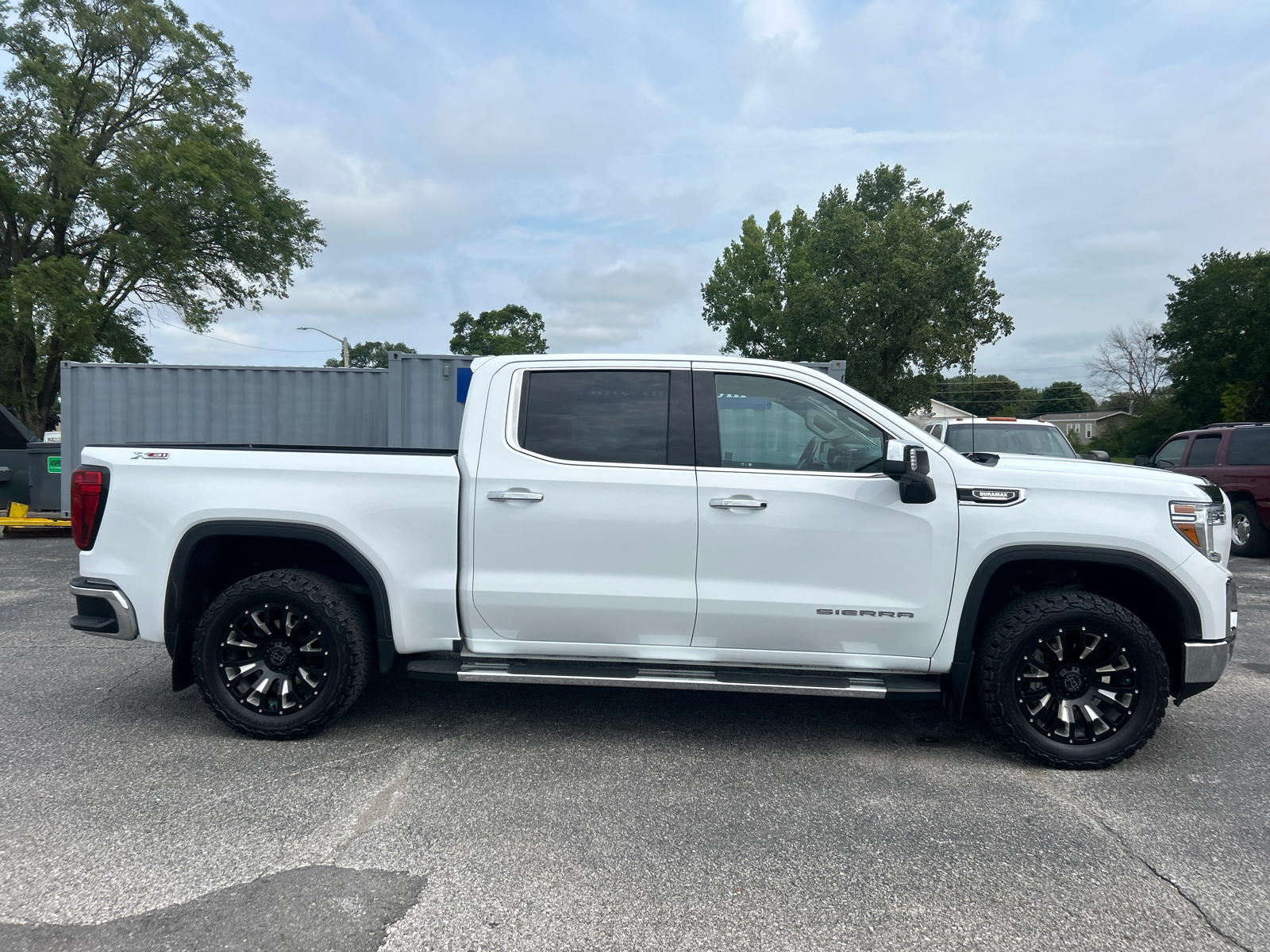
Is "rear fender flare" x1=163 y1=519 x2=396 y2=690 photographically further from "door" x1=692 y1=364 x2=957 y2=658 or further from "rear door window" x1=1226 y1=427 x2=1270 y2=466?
"rear door window" x1=1226 y1=427 x2=1270 y2=466

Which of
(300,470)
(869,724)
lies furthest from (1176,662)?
(300,470)

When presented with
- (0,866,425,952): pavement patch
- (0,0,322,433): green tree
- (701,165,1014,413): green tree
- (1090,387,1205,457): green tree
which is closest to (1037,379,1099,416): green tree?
(1090,387,1205,457): green tree

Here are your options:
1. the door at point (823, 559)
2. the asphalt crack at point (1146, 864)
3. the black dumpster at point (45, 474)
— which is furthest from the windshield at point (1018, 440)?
the black dumpster at point (45, 474)

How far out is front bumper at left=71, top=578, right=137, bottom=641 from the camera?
13.1 feet

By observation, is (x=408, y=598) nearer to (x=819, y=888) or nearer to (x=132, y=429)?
(x=819, y=888)

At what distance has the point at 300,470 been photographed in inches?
155

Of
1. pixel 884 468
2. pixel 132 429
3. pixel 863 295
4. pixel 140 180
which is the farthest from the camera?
pixel 863 295

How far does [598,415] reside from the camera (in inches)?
159

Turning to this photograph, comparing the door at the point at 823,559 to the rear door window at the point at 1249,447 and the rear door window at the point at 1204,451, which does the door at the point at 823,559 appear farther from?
the rear door window at the point at 1204,451

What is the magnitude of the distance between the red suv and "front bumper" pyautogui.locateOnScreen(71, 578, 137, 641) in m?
11.6

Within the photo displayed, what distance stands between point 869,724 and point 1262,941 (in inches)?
78.8

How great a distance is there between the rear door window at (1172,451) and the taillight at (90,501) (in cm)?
1294

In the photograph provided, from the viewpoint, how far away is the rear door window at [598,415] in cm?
395

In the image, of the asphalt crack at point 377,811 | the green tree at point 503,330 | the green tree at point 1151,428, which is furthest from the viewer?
the green tree at point 503,330
